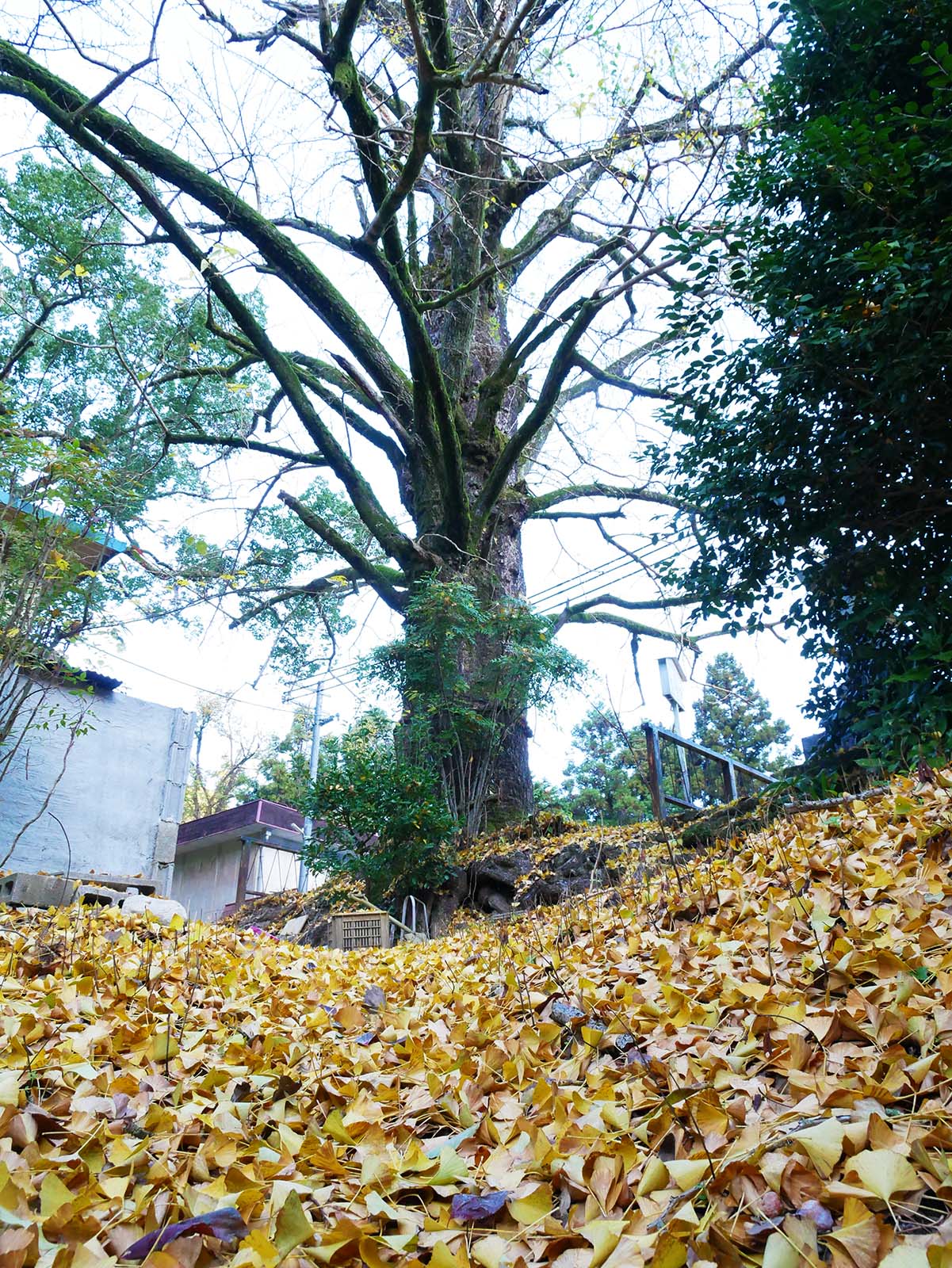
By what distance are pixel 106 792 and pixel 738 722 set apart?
11.7 m

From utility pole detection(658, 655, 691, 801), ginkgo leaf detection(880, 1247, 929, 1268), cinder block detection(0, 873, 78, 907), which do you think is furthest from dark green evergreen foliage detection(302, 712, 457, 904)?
ginkgo leaf detection(880, 1247, 929, 1268)

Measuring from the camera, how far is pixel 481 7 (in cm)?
706

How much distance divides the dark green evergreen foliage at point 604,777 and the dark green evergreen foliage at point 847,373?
22.4ft

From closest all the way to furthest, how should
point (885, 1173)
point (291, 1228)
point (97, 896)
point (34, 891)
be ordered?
point (885, 1173) < point (291, 1228) < point (34, 891) < point (97, 896)

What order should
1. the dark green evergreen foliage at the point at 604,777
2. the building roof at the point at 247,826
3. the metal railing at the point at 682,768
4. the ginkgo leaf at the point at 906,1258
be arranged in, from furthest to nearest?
the building roof at the point at 247,826 → the dark green evergreen foliage at the point at 604,777 → the metal railing at the point at 682,768 → the ginkgo leaf at the point at 906,1258

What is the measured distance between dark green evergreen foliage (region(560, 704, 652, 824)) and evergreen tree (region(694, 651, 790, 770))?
6.53ft

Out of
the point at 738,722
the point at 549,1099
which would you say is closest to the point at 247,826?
the point at 738,722

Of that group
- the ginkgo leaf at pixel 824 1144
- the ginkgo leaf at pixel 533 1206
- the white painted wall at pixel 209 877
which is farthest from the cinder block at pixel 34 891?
the white painted wall at pixel 209 877

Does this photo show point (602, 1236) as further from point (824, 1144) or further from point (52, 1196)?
point (52, 1196)

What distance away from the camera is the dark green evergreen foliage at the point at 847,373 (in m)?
3.34

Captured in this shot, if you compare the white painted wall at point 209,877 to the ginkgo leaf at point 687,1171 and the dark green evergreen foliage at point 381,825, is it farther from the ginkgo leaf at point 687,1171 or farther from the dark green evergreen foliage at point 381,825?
the ginkgo leaf at point 687,1171

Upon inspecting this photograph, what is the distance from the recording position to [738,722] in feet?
52.4

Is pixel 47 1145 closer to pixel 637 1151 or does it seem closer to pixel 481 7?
pixel 637 1151

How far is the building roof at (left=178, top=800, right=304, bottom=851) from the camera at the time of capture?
13.1 meters
